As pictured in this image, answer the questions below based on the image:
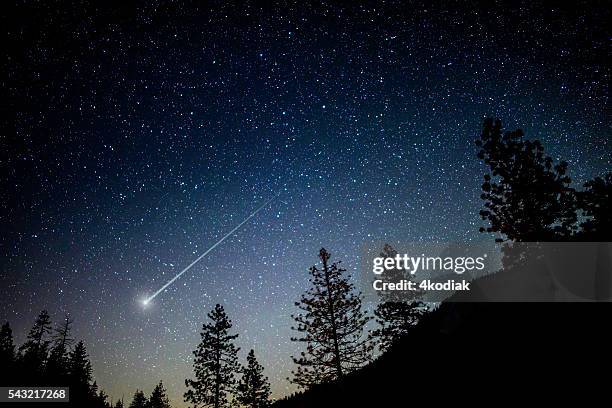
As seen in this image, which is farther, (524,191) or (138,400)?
(138,400)

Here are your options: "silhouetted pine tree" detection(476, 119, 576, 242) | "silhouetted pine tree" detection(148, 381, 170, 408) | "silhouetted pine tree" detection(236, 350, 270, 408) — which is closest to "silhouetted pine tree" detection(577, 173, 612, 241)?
"silhouetted pine tree" detection(476, 119, 576, 242)

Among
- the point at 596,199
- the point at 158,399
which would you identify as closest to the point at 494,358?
the point at 596,199

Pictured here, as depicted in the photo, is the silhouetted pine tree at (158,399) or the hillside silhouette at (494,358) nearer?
the hillside silhouette at (494,358)

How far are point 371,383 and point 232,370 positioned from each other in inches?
1009

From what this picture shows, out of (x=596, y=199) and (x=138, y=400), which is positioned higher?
(x=596, y=199)

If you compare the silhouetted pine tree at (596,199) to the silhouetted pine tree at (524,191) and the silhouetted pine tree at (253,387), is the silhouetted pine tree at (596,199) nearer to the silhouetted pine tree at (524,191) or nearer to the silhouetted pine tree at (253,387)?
the silhouetted pine tree at (524,191)

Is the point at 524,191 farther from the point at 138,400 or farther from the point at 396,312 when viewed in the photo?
the point at 138,400

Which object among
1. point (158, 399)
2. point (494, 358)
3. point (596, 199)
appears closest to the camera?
point (494, 358)

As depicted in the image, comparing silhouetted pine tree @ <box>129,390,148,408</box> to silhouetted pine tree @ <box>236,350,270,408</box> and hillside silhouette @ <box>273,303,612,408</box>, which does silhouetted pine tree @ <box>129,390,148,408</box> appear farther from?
hillside silhouette @ <box>273,303,612,408</box>

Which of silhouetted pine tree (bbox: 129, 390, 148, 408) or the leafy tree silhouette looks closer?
the leafy tree silhouette

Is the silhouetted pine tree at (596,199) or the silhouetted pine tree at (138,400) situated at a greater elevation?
the silhouetted pine tree at (596,199)

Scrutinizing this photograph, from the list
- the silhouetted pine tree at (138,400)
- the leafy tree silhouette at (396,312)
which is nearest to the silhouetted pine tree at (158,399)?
Answer: the silhouetted pine tree at (138,400)

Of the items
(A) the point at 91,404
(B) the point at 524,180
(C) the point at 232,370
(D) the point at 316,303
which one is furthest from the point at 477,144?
(A) the point at 91,404

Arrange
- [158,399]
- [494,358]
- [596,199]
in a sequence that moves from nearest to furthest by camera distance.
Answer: [494,358]
[596,199]
[158,399]
